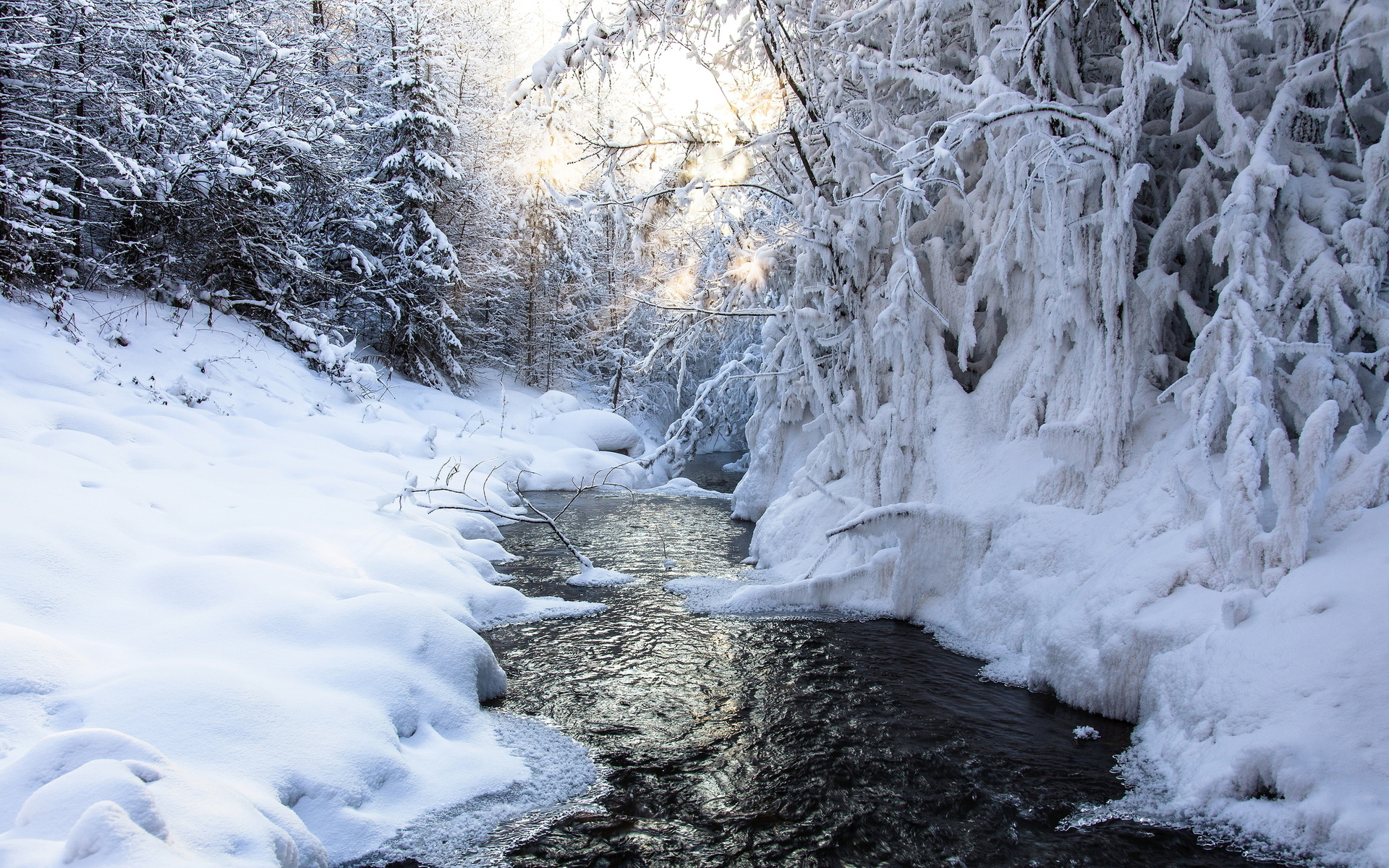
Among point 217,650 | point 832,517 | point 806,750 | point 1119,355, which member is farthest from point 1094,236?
point 217,650

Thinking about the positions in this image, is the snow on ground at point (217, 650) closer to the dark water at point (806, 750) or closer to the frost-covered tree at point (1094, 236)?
the dark water at point (806, 750)

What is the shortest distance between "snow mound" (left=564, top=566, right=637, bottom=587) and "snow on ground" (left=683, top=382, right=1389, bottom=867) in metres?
0.95

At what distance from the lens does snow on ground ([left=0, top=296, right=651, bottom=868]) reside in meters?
2.58

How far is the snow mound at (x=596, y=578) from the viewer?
27.1 ft

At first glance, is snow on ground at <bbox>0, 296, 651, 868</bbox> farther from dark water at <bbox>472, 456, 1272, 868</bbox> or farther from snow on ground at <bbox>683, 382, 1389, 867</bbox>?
snow on ground at <bbox>683, 382, 1389, 867</bbox>

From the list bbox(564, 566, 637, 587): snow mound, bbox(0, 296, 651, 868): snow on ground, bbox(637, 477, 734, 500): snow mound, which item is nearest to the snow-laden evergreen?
bbox(564, 566, 637, 587): snow mound

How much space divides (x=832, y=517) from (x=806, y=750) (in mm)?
4428

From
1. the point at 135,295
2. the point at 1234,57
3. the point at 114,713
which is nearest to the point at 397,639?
the point at 114,713

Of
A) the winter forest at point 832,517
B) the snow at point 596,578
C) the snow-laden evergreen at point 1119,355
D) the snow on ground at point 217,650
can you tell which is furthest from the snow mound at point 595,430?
the snow-laden evergreen at point 1119,355

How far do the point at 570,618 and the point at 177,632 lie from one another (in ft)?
11.4

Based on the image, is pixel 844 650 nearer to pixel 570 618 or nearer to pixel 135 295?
pixel 570 618

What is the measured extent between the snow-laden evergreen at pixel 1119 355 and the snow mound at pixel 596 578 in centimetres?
123

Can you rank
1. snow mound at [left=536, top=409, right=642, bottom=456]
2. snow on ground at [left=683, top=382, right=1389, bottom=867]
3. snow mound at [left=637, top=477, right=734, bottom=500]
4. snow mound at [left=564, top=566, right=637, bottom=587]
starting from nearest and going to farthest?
snow on ground at [left=683, top=382, right=1389, bottom=867]
snow mound at [left=564, top=566, right=637, bottom=587]
snow mound at [left=637, top=477, right=734, bottom=500]
snow mound at [left=536, top=409, right=642, bottom=456]

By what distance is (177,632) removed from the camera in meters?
4.07
